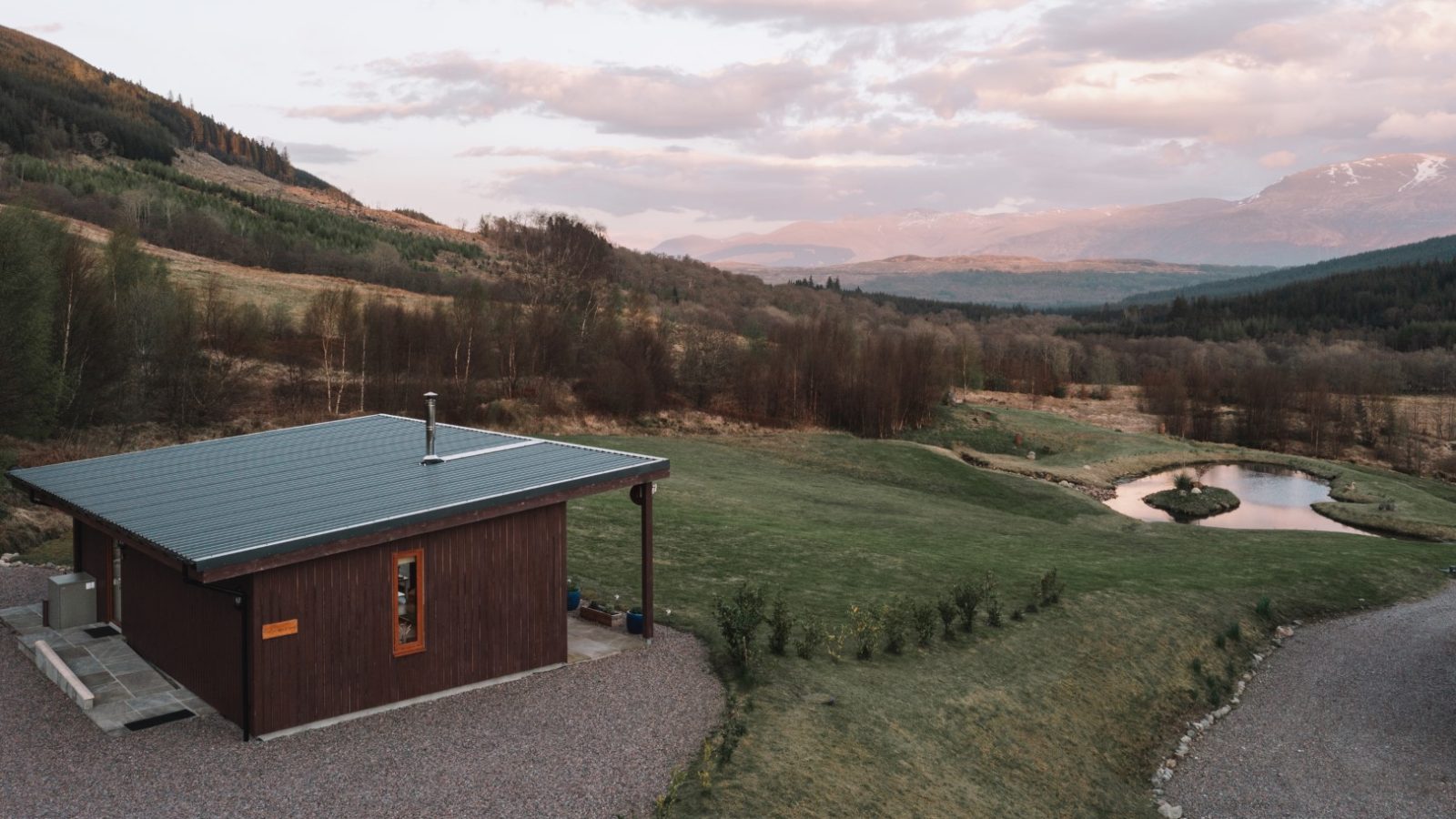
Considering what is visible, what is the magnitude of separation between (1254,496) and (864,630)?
43.5 metres

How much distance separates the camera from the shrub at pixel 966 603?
2086cm

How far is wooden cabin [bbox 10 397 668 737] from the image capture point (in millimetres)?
13344

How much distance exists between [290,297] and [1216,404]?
246 ft

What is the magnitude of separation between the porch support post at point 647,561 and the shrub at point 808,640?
2.90 m

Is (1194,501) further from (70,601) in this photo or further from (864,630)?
(70,601)

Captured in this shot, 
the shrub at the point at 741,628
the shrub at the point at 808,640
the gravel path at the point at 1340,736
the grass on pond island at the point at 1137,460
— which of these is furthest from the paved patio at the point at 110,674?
the grass on pond island at the point at 1137,460

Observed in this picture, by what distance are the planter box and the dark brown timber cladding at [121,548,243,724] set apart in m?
7.03

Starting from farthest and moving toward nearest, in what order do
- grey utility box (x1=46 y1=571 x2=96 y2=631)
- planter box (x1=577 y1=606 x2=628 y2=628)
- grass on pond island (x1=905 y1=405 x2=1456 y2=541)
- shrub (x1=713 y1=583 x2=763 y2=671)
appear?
grass on pond island (x1=905 y1=405 x2=1456 y2=541)
planter box (x1=577 y1=606 x2=628 y2=628)
grey utility box (x1=46 y1=571 x2=96 y2=631)
shrub (x1=713 y1=583 x2=763 y2=671)

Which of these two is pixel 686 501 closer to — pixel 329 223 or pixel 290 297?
pixel 290 297

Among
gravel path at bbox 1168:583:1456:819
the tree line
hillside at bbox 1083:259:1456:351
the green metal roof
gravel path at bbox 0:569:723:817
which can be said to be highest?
the tree line

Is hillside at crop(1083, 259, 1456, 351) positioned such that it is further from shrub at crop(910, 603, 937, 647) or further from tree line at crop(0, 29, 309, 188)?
tree line at crop(0, 29, 309, 188)

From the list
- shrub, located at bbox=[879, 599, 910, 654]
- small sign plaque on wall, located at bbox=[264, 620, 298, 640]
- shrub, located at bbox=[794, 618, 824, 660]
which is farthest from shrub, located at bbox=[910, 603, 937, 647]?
small sign plaque on wall, located at bbox=[264, 620, 298, 640]

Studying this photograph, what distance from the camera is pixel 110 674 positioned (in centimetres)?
1530

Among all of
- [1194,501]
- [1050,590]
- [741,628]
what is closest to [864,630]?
[741,628]
